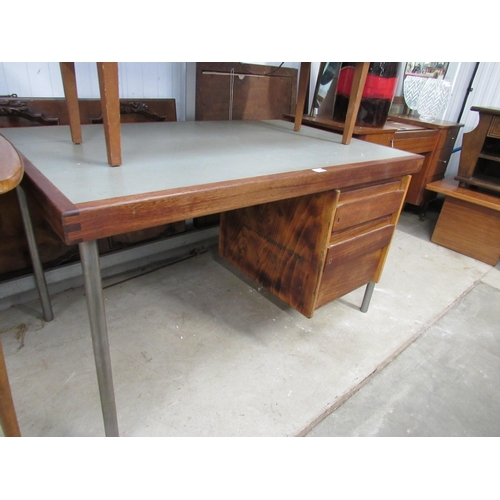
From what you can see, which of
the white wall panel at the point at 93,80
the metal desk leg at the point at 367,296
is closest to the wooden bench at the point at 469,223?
the metal desk leg at the point at 367,296

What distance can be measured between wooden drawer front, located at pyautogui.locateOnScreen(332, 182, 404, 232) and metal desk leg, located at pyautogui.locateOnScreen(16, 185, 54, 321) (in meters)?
0.98

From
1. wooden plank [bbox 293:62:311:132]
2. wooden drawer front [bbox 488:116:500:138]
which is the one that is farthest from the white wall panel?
wooden drawer front [bbox 488:116:500:138]

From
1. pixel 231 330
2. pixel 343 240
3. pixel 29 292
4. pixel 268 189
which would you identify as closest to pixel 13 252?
pixel 29 292

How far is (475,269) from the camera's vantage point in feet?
7.16

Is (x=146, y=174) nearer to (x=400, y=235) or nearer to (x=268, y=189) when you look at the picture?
(x=268, y=189)

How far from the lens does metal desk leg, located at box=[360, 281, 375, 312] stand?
1.58 m

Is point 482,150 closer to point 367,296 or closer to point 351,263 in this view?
point 367,296

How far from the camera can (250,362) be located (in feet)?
4.31

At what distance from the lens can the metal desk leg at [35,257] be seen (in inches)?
46.0

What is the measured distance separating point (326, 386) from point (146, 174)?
91 centimetres

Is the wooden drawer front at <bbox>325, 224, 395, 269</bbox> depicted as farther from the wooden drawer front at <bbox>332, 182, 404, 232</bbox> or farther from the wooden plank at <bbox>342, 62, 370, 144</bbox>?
the wooden plank at <bbox>342, 62, 370, 144</bbox>

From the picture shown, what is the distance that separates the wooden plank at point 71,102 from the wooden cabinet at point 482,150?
2.18 meters

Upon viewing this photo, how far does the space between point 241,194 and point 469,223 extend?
2028 mm

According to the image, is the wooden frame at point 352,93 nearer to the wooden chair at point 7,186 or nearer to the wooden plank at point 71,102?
the wooden plank at point 71,102
